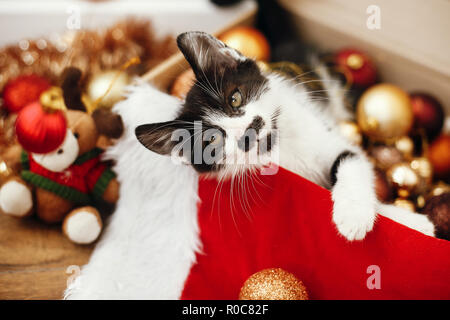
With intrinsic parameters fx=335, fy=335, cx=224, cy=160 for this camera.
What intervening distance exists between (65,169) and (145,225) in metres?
0.26

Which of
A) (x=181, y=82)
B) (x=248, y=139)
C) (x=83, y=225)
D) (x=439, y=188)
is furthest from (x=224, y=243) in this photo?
(x=439, y=188)

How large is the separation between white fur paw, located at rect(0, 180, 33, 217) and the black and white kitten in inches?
17.0

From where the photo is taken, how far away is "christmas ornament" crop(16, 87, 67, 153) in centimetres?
78

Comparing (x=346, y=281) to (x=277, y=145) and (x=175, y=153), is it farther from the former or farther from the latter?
(x=175, y=153)

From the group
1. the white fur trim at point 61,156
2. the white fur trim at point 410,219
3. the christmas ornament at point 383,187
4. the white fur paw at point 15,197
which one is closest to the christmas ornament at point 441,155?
the christmas ornament at point 383,187

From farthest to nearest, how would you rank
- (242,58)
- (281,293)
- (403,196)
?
(403,196) < (242,58) < (281,293)

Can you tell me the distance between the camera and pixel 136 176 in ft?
2.83

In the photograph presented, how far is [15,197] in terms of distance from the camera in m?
0.89

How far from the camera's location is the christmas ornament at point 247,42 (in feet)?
3.78

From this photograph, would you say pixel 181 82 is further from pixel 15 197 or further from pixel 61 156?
pixel 15 197

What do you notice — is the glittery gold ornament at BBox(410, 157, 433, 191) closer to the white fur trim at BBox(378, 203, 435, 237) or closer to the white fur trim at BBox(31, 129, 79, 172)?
the white fur trim at BBox(378, 203, 435, 237)

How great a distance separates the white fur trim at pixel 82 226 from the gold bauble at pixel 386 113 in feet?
2.92
